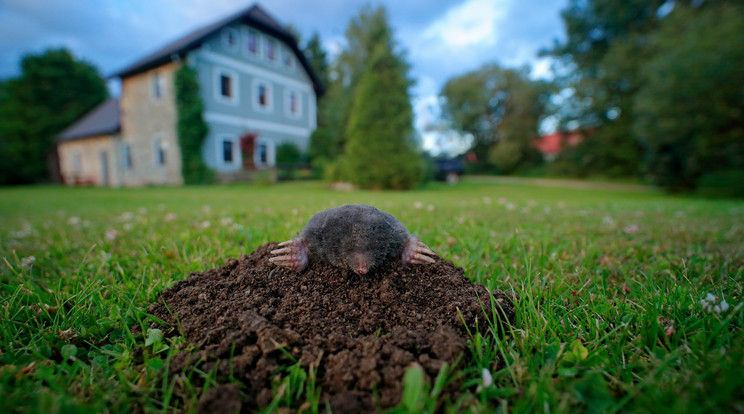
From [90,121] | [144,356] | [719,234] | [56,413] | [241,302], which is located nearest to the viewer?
[56,413]

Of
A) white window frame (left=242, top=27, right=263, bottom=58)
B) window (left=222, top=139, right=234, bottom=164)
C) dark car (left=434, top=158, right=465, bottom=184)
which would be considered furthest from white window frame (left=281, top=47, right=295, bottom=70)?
dark car (left=434, top=158, right=465, bottom=184)

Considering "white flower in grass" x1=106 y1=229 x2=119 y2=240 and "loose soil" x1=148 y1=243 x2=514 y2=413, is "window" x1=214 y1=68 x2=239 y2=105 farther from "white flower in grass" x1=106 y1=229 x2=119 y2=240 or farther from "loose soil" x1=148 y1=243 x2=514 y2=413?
"loose soil" x1=148 y1=243 x2=514 y2=413

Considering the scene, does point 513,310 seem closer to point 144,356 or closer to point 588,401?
point 588,401

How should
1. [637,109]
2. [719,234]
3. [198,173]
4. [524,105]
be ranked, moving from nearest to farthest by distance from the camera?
[719,234]
[637,109]
[198,173]
[524,105]

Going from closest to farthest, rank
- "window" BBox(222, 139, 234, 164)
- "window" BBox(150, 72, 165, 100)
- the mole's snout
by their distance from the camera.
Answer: the mole's snout → "window" BBox(150, 72, 165, 100) → "window" BBox(222, 139, 234, 164)

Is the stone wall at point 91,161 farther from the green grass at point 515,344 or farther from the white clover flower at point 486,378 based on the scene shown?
the white clover flower at point 486,378

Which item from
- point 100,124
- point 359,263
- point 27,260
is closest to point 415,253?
point 359,263

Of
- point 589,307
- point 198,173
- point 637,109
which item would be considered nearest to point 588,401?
point 589,307
